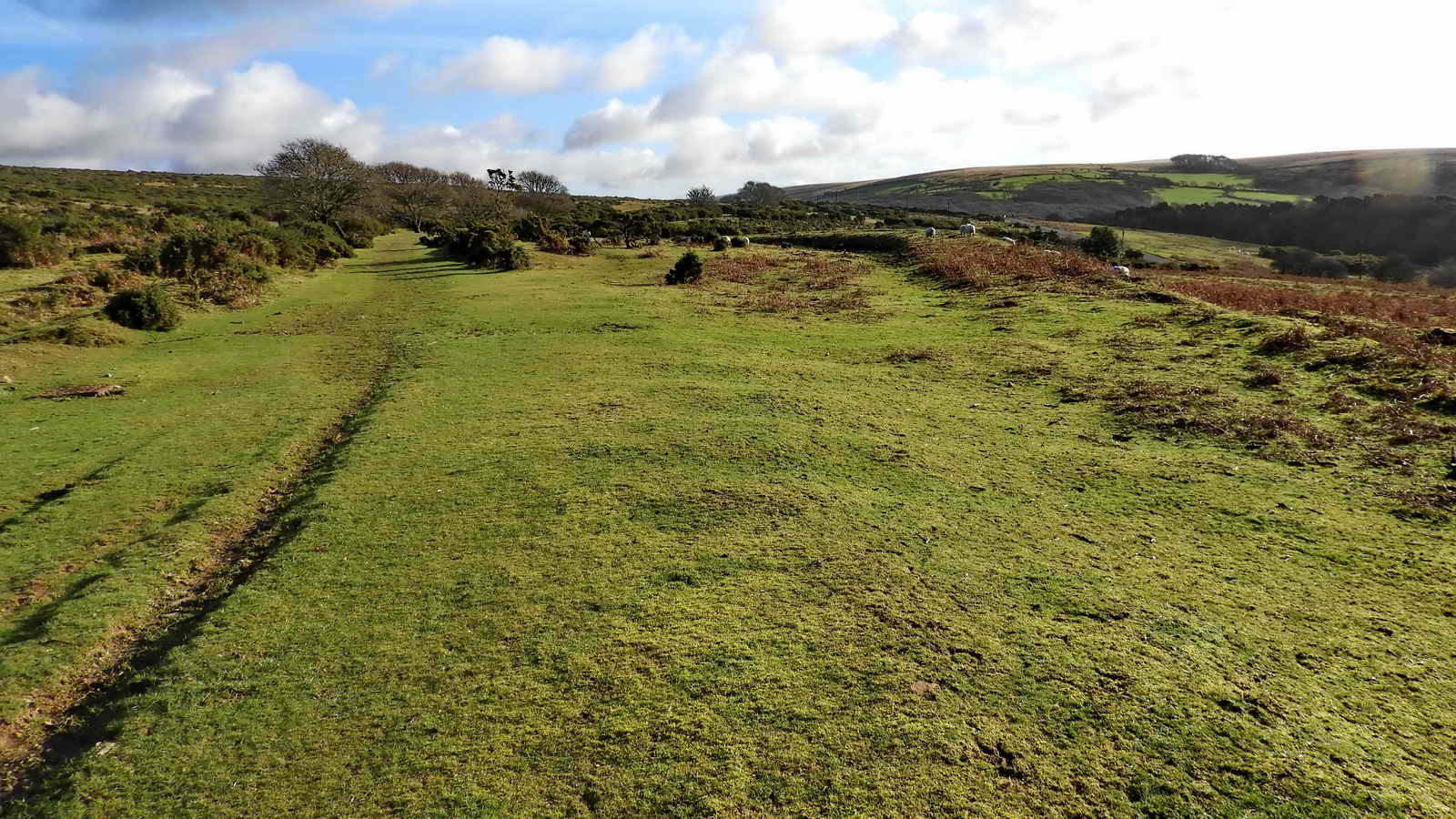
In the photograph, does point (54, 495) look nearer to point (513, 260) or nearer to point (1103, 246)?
point (513, 260)

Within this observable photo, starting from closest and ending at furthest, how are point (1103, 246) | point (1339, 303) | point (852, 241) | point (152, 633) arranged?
point (152, 633), point (1339, 303), point (1103, 246), point (852, 241)

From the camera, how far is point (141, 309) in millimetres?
18422

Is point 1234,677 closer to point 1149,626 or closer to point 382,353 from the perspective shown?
point 1149,626

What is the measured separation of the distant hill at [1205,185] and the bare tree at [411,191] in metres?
85.0

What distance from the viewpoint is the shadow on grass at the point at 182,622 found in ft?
14.6

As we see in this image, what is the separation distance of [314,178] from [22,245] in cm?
2949

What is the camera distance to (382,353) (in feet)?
54.4

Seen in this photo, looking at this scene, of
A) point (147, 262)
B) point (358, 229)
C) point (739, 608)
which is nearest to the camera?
point (739, 608)

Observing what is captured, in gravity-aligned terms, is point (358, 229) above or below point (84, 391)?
above

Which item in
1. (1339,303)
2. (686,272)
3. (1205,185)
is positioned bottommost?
(1339,303)

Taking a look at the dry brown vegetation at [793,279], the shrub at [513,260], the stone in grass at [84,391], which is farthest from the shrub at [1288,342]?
the shrub at [513,260]

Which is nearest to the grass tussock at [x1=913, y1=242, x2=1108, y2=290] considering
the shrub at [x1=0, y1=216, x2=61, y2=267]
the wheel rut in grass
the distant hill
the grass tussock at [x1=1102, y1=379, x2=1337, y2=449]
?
the grass tussock at [x1=1102, y1=379, x2=1337, y2=449]

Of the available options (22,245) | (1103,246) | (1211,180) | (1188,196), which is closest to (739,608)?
(22,245)

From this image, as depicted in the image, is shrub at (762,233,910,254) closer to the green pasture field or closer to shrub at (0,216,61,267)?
shrub at (0,216,61,267)
